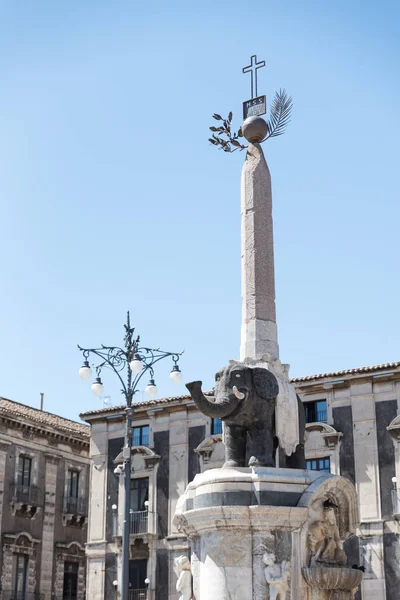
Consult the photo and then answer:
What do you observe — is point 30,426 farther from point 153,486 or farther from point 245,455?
point 245,455

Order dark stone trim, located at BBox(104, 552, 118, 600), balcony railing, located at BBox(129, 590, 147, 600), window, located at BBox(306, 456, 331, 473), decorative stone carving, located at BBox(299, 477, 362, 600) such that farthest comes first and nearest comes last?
dark stone trim, located at BBox(104, 552, 118, 600) < balcony railing, located at BBox(129, 590, 147, 600) < window, located at BBox(306, 456, 331, 473) < decorative stone carving, located at BBox(299, 477, 362, 600)

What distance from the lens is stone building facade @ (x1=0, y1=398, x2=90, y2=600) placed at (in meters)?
37.4

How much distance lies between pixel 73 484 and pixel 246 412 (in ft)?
96.8

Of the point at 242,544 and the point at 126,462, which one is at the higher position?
the point at 126,462

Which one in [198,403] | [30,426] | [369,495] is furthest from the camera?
[30,426]

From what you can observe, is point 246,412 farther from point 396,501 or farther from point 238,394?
point 396,501

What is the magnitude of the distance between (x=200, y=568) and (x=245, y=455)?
1681mm

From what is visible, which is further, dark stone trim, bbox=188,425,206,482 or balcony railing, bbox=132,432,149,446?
balcony railing, bbox=132,432,149,446

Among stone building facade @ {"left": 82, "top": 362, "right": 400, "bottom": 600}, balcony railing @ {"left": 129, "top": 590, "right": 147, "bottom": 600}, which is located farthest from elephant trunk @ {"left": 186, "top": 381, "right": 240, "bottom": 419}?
balcony railing @ {"left": 129, "top": 590, "right": 147, "bottom": 600}

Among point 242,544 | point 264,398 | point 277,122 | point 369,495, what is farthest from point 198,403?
point 369,495

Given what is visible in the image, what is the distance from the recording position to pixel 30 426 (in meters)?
38.9

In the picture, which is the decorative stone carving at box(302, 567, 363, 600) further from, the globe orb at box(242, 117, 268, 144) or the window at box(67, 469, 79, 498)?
the window at box(67, 469, 79, 498)

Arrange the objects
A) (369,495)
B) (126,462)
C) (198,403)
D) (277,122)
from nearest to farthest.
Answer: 1. (198,403)
2. (277,122)
3. (126,462)
4. (369,495)

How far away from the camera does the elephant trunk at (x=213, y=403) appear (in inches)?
507
